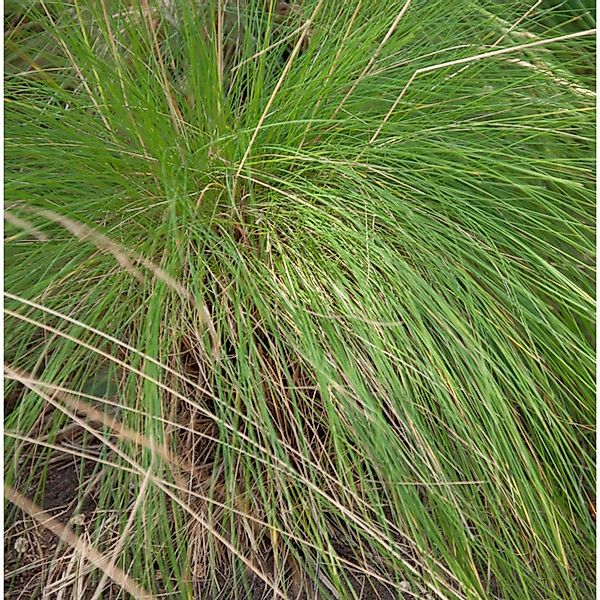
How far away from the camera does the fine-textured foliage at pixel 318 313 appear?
100 cm

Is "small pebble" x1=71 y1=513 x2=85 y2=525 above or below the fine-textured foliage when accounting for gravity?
below

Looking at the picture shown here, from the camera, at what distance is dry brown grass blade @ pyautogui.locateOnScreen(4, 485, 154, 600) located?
993 mm

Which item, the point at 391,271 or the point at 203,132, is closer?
the point at 391,271

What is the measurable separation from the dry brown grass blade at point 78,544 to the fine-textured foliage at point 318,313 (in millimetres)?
22

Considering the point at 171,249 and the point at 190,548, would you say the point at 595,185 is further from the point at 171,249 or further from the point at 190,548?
the point at 190,548

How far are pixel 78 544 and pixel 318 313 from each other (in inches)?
18.2

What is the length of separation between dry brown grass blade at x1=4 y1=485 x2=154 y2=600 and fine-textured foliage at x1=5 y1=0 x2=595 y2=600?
0.02 metres

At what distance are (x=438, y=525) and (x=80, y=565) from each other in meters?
0.48

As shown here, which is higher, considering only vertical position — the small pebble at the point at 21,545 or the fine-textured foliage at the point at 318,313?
the fine-textured foliage at the point at 318,313

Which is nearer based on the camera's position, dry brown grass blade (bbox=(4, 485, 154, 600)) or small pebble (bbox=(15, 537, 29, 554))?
dry brown grass blade (bbox=(4, 485, 154, 600))

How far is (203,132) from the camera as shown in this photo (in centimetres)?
119

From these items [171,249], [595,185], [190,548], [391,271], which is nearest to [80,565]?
[190,548]

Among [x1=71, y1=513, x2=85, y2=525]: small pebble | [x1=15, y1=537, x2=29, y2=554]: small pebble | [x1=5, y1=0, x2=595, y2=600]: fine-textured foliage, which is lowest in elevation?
[x1=15, y1=537, x2=29, y2=554]: small pebble

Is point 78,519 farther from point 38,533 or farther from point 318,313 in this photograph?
point 318,313
